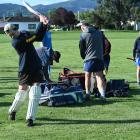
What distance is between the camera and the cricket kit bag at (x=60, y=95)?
12125 mm

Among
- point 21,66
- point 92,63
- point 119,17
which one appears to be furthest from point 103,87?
point 119,17

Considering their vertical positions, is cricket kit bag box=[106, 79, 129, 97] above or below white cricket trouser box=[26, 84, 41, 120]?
below

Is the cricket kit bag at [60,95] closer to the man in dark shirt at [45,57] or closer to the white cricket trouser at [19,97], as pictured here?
the man in dark shirt at [45,57]

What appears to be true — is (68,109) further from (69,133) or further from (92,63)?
(69,133)

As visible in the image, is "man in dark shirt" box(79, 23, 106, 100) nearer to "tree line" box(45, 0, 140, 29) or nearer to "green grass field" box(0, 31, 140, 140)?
"green grass field" box(0, 31, 140, 140)

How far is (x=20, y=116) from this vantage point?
36.1ft

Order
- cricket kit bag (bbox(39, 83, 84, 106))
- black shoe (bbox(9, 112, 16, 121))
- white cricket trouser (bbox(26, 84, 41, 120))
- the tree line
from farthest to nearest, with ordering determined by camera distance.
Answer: the tree line → cricket kit bag (bbox(39, 83, 84, 106)) → black shoe (bbox(9, 112, 16, 121)) → white cricket trouser (bbox(26, 84, 41, 120))

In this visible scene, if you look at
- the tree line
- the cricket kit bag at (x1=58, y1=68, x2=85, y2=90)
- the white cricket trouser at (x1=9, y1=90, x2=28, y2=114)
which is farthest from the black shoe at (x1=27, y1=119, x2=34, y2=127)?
the tree line

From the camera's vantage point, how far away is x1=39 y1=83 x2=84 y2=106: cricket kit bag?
12.1 meters

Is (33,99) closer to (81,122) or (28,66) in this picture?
(28,66)

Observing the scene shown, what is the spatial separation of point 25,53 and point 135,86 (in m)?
6.54

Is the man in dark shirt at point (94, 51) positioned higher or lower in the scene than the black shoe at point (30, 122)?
higher

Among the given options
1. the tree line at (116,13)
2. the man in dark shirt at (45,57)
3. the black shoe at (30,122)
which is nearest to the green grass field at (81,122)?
the black shoe at (30,122)

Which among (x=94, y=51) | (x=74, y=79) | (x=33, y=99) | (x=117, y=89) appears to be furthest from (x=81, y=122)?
(x=74, y=79)
